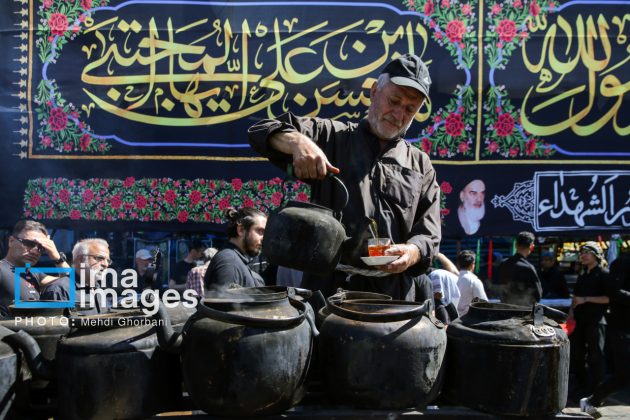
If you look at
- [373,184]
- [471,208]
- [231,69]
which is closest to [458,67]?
[471,208]

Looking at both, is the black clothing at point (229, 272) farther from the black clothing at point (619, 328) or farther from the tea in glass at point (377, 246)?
the black clothing at point (619, 328)

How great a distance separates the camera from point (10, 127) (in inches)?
185

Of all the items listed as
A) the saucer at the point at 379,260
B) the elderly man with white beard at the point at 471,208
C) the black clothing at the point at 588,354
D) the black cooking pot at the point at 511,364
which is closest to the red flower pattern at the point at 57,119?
the elderly man with white beard at the point at 471,208

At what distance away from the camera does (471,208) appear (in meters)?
4.83

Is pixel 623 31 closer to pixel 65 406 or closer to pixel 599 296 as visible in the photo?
pixel 599 296

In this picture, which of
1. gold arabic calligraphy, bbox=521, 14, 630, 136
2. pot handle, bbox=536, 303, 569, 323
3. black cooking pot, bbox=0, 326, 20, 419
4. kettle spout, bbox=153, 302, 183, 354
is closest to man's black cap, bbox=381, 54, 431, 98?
pot handle, bbox=536, 303, 569, 323

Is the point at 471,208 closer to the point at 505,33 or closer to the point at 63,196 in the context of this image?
the point at 505,33

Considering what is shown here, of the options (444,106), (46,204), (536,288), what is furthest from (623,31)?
(46,204)

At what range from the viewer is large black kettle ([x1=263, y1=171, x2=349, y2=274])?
1659 millimetres

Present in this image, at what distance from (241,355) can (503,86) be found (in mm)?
4321

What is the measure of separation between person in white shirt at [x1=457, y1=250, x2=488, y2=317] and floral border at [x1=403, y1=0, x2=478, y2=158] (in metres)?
0.93

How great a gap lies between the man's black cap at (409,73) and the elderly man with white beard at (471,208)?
2959 mm

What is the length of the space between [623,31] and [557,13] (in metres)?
0.65

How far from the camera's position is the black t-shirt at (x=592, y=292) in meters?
4.99
